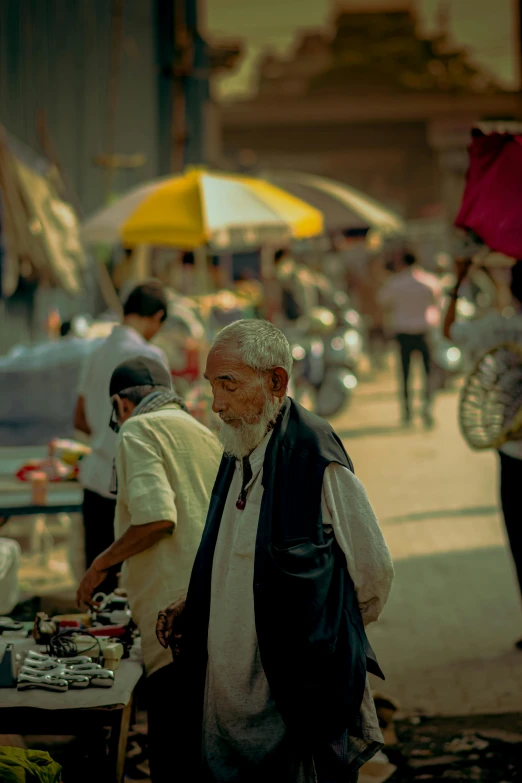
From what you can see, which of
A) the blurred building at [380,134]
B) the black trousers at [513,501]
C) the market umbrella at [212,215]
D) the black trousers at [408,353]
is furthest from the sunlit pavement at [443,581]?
the blurred building at [380,134]

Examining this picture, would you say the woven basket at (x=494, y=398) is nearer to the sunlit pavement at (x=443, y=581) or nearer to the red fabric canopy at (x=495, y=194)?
the red fabric canopy at (x=495, y=194)

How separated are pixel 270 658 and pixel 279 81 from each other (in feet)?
159

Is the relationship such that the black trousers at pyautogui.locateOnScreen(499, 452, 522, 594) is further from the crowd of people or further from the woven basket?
the crowd of people

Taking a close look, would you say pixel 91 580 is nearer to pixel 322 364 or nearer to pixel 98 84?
pixel 322 364

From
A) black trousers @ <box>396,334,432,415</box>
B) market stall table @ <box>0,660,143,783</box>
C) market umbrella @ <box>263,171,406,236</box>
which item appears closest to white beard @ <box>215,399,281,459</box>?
market stall table @ <box>0,660,143,783</box>

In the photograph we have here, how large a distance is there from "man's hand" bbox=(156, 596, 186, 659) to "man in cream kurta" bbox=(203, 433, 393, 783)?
0.19 metres

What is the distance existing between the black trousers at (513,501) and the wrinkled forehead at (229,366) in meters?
2.59

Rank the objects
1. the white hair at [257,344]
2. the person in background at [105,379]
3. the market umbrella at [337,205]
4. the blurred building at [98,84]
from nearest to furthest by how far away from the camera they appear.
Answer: the white hair at [257,344], the person in background at [105,379], the market umbrella at [337,205], the blurred building at [98,84]

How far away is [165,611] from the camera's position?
3414 mm

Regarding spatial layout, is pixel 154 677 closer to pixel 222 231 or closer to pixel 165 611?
pixel 165 611

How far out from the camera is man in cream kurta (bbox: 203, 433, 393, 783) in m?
3.10

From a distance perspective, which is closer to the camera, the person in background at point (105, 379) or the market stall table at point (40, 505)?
the person in background at point (105, 379)

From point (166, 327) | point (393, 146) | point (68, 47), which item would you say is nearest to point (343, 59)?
point (393, 146)

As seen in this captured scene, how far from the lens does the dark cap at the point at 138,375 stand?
4141 mm
